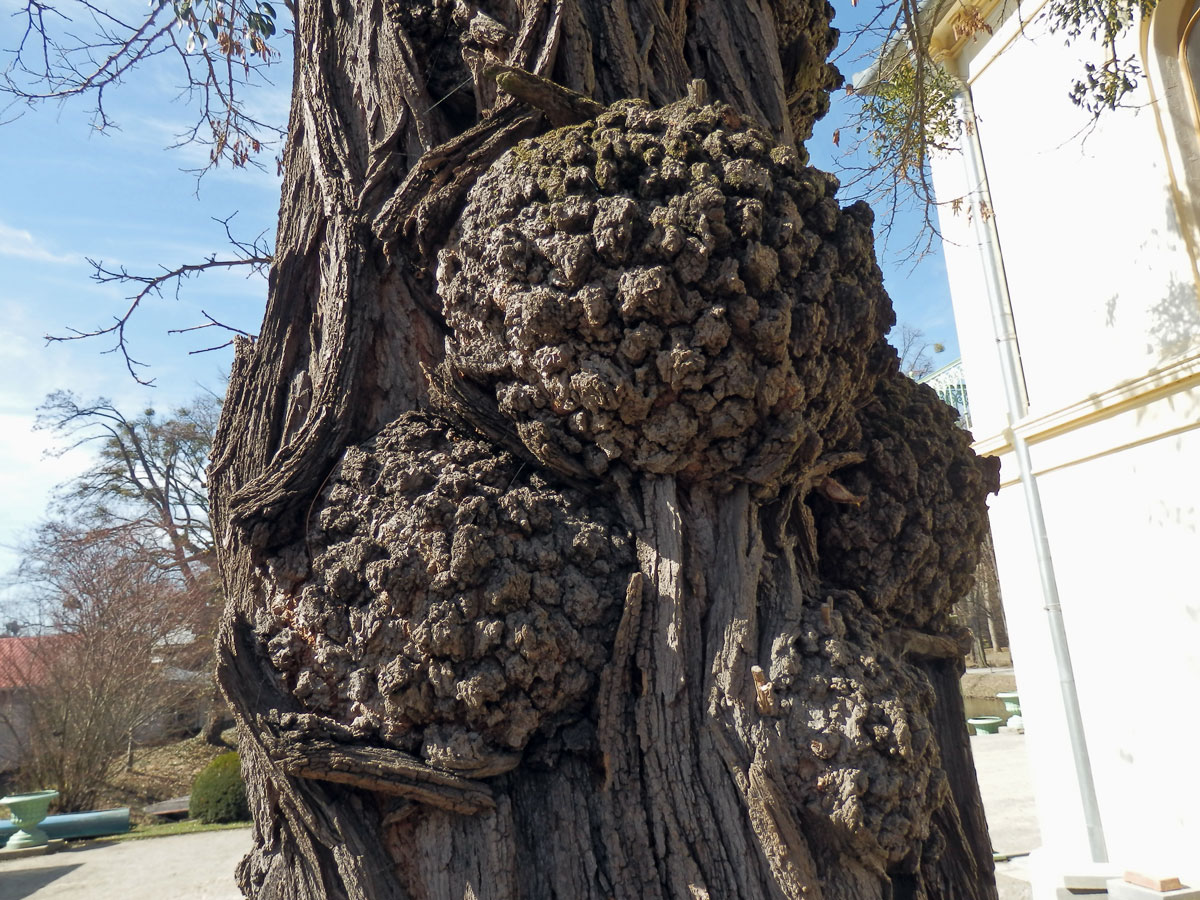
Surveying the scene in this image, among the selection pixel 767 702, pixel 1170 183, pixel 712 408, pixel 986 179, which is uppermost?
pixel 986 179

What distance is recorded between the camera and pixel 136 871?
947cm

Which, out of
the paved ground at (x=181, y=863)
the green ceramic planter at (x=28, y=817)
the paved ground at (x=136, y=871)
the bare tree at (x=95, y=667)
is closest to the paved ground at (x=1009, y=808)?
the paved ground at (x=181, y=863)

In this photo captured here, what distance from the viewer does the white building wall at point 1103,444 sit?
5.62 metres

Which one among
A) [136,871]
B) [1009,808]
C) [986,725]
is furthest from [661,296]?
[986,725]

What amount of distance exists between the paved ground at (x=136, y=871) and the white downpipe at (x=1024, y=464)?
7.70 m

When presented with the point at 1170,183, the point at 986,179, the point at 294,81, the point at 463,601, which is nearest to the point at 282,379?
the point at 463,601

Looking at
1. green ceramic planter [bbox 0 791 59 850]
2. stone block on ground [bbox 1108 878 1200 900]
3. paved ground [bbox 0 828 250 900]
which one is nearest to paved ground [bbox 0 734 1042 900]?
paved ground [bbox 0 828 250 900]

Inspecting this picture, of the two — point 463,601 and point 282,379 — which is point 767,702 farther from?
point 282,379

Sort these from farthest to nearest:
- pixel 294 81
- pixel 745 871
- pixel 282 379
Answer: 1. pixel 294 81
2. pixel 282 379
3. pixel 745 871

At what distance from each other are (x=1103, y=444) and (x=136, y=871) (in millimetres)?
10789

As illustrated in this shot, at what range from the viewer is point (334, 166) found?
7.45 ft

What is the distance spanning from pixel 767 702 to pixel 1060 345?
6362 millimetres

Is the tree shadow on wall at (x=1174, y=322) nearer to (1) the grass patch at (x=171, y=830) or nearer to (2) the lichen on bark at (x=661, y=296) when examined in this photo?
(2) the lichen on bark at (x=661, y=296)

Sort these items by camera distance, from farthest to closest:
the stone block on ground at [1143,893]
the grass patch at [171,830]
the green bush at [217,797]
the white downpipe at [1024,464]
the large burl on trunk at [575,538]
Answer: the green bush at [217,797] → the grass patch at [171,830] → the white downpipe at [1024,464] → the stone block on ground at [1143,893] → the large burl on trunk at [575,538]
